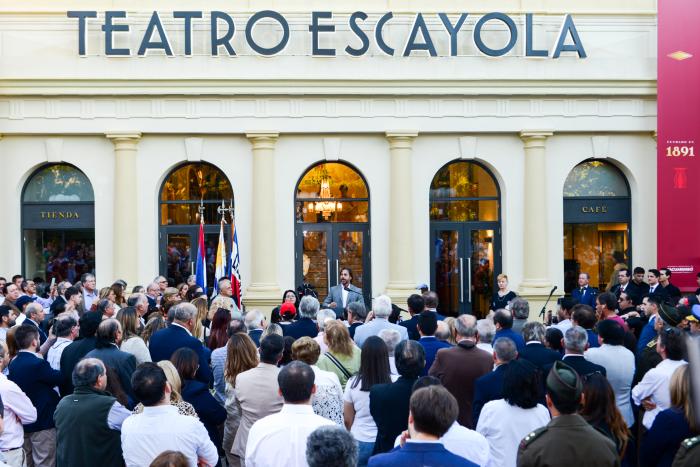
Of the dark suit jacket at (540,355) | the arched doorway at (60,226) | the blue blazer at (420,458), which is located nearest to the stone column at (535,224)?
the arched doorway at (60,226)

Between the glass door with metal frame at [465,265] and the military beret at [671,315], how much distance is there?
11898 mm

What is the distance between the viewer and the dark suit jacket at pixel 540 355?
868cm

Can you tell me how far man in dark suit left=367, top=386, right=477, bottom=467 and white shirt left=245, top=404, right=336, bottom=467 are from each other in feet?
2.81

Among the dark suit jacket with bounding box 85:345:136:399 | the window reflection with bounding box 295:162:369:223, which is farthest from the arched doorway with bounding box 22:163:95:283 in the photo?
the dark suit jacket with bounding box 85:345:136:399

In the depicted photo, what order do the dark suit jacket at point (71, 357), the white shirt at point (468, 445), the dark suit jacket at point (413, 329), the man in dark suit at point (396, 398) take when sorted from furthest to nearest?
the dark suit jacket at point (413, 329), the dark suit jacket at point (71, 357), the man in dark suit at point (396, 398), the white shirt at point (468, 445)

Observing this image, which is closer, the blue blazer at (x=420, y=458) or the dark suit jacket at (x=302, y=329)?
the blue blazer at (x=420, y=458)

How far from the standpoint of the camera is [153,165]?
2170cm

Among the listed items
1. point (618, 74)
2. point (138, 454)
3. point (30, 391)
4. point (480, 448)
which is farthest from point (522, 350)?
point (618, 74)

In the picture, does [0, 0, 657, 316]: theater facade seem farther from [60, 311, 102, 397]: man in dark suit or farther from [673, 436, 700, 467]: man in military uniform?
[673, 436, 700, 467]: man in military uniform

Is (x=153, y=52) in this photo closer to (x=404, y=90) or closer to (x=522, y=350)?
(x=404, y=90)

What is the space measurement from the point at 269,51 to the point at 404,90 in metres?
3.39

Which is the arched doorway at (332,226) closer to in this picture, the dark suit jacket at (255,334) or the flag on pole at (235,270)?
the flag on pole at (235,270)

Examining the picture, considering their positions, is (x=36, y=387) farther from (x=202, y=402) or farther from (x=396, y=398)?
(x=396, y=398)

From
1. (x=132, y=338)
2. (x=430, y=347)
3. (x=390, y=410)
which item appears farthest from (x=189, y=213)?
(x=390, y=410)
